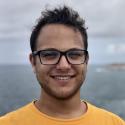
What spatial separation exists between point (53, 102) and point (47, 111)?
0.42 ft

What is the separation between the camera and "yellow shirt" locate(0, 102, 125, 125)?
15.3ft

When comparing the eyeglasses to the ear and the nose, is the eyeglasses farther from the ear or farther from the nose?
the ear

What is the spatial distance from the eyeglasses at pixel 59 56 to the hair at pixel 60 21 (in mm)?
166

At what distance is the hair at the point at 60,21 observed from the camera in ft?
15.7

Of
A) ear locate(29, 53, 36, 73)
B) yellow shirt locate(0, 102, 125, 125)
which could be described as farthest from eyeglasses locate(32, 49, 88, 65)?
yellow shirt locate(0, 102, 125, 125)

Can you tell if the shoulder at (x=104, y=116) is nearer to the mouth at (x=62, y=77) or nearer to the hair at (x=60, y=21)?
the mouth at (x=62, y=77)

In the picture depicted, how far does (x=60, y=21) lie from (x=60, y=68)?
60 cm

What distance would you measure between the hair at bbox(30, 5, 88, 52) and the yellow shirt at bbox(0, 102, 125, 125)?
0.72 metres

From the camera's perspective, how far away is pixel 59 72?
452cm

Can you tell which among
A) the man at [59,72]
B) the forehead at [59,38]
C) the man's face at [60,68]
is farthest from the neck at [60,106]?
the forehead at [59,38]

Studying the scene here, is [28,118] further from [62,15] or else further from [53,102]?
[62,15]

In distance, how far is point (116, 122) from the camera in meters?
4.93

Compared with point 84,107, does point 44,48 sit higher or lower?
higher

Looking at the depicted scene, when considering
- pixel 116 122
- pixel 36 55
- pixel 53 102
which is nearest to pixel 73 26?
pixel 36 55
